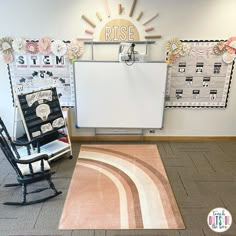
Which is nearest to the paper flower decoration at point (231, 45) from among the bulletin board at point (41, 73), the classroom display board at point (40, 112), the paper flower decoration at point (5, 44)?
the bulletin board at point (41, 73)

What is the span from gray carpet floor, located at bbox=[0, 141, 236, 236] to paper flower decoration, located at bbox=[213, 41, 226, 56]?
142 cm

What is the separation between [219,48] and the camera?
3256 millimetres

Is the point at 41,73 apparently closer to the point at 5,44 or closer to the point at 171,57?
the point at 5,44

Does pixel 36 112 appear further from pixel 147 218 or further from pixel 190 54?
pixel 190 54

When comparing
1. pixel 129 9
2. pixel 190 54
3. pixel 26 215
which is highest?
pixel 129 9

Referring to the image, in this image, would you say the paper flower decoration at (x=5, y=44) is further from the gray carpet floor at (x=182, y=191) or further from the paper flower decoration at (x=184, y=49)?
the paper flower decoration at (x=184, y=49)

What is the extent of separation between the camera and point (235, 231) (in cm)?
197

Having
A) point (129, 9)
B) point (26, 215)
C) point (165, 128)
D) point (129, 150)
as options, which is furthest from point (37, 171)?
point (129, 9)

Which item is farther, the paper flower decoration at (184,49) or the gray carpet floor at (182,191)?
the paper flower decoration at (184,49)

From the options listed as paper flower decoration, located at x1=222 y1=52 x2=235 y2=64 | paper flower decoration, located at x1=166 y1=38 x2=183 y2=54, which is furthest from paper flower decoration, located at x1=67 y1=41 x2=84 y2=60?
paper flower decoration, located at x1=222 y1=52 x2=235 y2=64

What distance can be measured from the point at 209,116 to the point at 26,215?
294cm

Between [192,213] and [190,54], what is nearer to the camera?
[192,213]

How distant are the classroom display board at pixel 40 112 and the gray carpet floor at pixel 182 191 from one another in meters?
0.53

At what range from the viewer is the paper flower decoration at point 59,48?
324 centimetres
